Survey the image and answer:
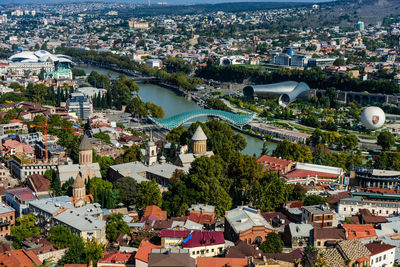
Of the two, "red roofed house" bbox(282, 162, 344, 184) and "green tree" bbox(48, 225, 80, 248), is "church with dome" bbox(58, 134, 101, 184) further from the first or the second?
"red roofed house" bbox(282, 162, 344, 184)

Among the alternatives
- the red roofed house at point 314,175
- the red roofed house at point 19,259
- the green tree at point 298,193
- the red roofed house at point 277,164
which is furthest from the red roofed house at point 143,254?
the red roofed house at point 277,164

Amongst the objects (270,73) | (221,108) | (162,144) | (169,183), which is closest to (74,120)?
(162,144)

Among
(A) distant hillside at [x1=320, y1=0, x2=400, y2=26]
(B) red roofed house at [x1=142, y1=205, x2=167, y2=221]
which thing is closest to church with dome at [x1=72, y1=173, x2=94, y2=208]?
(B) red roofed house at [x1=142, y1=205, x2=167, y2=221]

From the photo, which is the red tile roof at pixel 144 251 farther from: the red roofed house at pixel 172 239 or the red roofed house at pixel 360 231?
the red roofed house at pixel 360 231

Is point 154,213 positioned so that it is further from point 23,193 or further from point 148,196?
point 23,193

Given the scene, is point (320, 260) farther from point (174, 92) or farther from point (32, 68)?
point (32, 68)

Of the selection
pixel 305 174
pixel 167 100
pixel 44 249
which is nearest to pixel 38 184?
pixel 44 249
